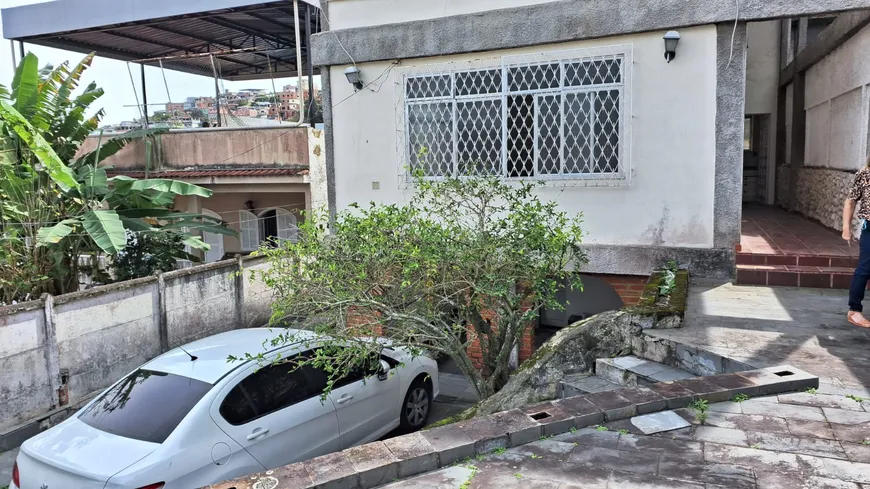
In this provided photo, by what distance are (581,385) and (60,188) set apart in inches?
352

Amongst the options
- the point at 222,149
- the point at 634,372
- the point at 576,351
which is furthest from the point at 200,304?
the point at 634,372

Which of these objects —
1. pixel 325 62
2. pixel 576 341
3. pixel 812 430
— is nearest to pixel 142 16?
pixel 325 62

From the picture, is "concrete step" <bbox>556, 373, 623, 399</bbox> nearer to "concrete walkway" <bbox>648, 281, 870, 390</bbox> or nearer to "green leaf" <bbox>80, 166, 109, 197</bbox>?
"concrete walkway" <bbox>648, 281, 870, 390</bbox>

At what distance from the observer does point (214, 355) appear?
586cm

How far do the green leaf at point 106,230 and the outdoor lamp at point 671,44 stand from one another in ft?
24.6

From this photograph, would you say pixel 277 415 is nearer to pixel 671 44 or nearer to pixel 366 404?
pixel 366 404

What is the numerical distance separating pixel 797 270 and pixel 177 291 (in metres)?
8.65

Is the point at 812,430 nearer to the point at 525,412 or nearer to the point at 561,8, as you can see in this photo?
the point at 525,412

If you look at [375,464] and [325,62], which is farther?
[325,62]

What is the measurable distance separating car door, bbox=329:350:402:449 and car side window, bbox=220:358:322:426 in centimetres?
37

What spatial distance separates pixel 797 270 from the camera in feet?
23.0

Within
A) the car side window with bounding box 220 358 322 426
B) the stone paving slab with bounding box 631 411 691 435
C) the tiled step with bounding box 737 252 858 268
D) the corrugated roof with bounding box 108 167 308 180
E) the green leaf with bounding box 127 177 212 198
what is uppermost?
the corrugated roof with bounding box 108 167 308 180

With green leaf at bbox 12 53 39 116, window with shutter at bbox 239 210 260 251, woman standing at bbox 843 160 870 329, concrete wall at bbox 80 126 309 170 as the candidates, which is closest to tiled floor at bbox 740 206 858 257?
woman standing at bbox 843 160 870 329

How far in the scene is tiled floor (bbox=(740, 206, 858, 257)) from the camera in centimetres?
734
